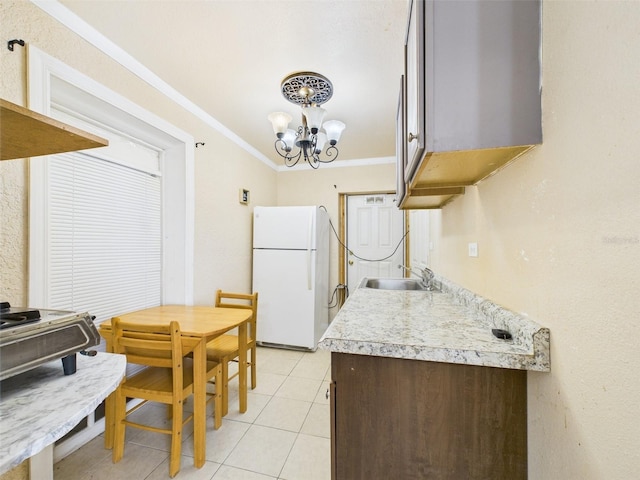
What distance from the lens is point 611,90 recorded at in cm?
52

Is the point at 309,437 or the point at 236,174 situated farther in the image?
the point at 236,174

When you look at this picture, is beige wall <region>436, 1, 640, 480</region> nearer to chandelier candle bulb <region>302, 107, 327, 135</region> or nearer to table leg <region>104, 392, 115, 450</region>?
chandelier candle bulb <region>302, 107, 327, 135</region>

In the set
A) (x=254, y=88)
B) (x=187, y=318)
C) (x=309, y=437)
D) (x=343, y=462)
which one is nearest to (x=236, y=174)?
(x=254, y=88)

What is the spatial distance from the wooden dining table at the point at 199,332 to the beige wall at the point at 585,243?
1439 millimetres

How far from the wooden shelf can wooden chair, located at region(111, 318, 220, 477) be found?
0.84m

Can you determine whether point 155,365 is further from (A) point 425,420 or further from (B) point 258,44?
(B) point 258,44

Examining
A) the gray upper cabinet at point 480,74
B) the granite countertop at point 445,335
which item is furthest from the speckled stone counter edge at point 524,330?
the gray upper cabinet at point 480,74

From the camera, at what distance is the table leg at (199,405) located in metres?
1.45

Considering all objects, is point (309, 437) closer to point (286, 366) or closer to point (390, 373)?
point (286, 366)

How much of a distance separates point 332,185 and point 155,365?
115 inches

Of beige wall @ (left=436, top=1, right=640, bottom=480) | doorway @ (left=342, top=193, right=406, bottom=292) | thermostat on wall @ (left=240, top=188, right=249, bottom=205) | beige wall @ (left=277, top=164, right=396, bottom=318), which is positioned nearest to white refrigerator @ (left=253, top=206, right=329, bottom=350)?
thermostat on wall @ (left=240, top=188, right=249, bottom=205)

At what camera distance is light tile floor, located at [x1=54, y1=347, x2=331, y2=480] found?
4.62 feet

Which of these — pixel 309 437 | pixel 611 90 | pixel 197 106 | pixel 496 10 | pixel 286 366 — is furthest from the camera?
pixel 286 366

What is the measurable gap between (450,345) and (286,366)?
2198 mm
